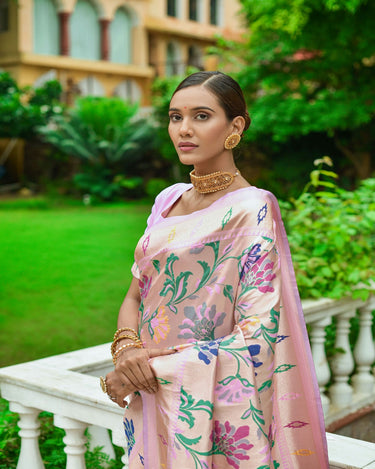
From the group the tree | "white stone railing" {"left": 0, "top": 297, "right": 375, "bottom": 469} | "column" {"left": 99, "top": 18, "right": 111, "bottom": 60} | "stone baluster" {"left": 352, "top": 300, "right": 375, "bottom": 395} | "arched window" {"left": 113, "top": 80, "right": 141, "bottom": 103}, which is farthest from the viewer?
"arched window" {"left": 113, "top": 80, "right": 141, "bottom": 103}

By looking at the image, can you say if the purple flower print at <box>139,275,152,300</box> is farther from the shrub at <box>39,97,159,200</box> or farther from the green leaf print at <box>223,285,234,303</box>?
the shrub at <box>39,97,159,200</box>

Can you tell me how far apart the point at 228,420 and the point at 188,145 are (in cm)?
63

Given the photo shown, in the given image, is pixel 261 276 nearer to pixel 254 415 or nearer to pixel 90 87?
pixel 254 415

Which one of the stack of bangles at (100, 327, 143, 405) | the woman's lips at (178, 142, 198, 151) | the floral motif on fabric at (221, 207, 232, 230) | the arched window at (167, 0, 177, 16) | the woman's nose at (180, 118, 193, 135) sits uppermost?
the arched window at (167, 0, 177, 16)

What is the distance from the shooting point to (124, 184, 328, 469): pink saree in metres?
1.46

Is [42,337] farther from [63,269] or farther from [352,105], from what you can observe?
[352,105]

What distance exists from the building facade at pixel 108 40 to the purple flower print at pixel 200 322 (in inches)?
713

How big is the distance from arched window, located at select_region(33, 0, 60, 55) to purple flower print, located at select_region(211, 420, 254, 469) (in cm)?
2037

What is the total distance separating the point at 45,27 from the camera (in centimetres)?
2028

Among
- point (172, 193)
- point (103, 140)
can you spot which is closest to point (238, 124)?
point (172, 193)

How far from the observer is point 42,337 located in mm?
5512

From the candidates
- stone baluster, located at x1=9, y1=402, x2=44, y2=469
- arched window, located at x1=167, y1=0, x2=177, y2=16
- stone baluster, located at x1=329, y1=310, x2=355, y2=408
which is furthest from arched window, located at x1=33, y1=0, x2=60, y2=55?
stone baluster, located at x1=9, y1=402, x2=44, y2=469

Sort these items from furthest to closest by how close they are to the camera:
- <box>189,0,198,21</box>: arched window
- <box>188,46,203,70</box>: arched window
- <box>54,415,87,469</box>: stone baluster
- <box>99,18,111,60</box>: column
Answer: <box>188,46,203,70</box>: arched window < <box>189,0,198,21</box>: arched window < <box>99,18,111,60</box>: column < <box>54,415,87,469</box>: stone baluster

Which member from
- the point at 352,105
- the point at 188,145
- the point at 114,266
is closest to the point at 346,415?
the point at 188,145
